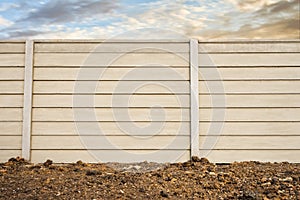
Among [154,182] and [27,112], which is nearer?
[154,182]

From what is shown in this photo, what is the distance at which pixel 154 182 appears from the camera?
3949mm

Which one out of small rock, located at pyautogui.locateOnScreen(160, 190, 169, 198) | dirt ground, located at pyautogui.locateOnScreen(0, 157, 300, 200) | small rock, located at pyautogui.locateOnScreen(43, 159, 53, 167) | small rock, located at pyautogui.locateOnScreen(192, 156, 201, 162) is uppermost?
small rock, located at pyautogui.locateOnScreen(192, 156, 201, 162)

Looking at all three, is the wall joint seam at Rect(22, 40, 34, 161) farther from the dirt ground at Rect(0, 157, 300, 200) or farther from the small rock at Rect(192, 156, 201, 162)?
the small rock at Rect(192, 156, 201, 162)

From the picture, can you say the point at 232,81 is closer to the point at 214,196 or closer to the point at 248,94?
the point at 248,94

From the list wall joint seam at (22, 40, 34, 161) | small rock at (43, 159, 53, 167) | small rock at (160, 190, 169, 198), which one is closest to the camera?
small rock at (160, 190, 169, 198)

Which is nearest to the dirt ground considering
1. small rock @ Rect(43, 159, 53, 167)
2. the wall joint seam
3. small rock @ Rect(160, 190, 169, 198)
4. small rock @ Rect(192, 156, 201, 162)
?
small rock @ Rect(160, 190, 169, 198)

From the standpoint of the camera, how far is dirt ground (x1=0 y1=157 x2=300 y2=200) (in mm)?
3613

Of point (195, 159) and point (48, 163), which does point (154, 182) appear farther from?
point (48, 163)

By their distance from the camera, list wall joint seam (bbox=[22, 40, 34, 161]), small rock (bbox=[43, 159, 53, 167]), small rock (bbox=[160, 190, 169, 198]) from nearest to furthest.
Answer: small rock (bbox=[160, 190, 169, 198]) < small rock (bbox=[43, 159, 53, 167]) < wall joint seam (bbox=[22, 40, 34, 161])

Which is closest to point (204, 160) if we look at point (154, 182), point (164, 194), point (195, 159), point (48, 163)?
point (195, 159)

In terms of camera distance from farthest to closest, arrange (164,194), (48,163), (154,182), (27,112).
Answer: (27,112), (48,163), (154,182), (164,194)

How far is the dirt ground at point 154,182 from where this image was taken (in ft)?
11.9

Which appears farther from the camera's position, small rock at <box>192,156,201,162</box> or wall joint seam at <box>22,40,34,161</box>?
wall joint seam at <box>22,40,34,161</box>

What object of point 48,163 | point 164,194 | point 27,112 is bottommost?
point 164,194
